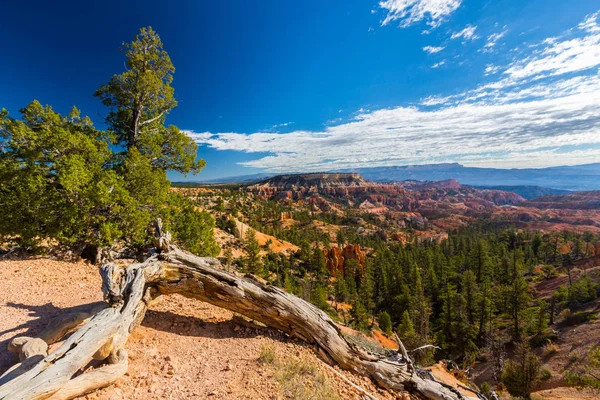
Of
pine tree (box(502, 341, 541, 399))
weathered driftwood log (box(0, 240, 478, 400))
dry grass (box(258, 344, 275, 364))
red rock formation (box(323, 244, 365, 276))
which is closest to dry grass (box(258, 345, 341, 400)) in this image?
dry grass (box(258, 344, 275, 364))

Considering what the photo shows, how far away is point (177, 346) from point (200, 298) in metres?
1.49

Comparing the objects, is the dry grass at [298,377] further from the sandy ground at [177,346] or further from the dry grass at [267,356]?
the sandy ground at [177,346]

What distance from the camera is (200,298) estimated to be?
7258 millimetres

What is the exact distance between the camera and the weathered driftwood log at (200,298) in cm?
415

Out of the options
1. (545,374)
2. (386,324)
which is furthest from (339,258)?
(545,374)

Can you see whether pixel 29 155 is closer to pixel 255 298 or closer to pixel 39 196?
pixel 39 196

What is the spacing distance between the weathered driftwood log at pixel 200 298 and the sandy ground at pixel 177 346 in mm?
301

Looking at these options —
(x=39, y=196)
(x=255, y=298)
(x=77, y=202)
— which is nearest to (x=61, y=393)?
(x=255, y=298)

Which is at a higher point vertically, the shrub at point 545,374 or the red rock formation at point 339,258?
the shrub at point 545,374

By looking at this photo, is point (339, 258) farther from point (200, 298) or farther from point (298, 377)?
point (298, 377)

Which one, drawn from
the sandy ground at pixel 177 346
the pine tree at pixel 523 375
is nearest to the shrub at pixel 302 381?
the sandy ground at pixel 177 346

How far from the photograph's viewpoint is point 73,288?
361 inches

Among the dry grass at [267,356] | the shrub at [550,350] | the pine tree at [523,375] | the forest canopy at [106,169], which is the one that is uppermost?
the forest canopy at [106,169]

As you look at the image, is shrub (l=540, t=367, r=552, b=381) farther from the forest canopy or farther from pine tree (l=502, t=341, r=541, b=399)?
the forest canopy
